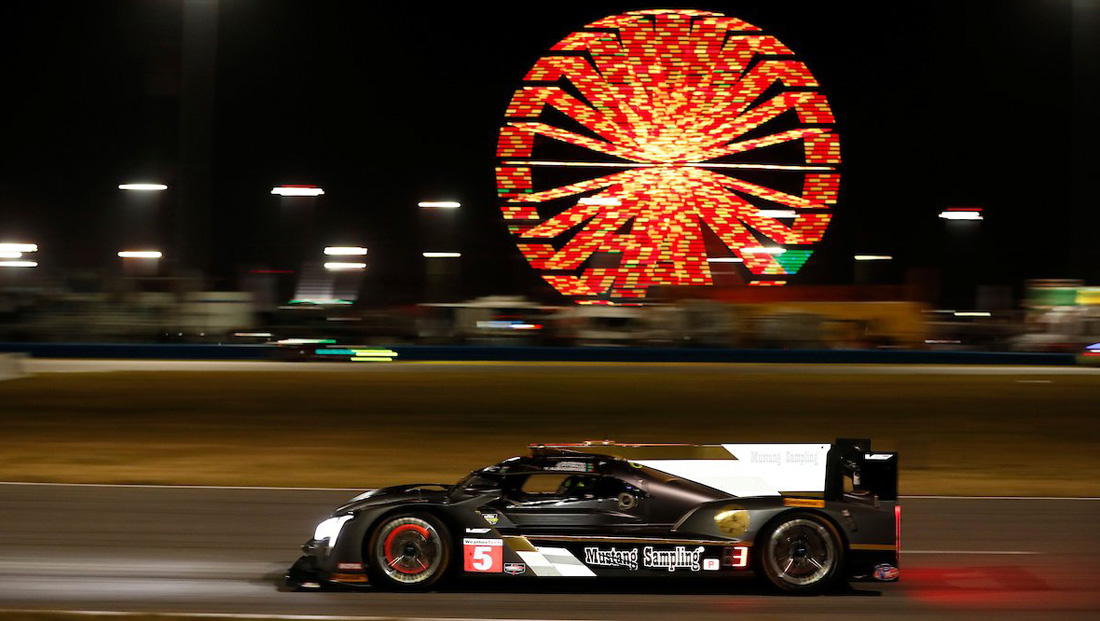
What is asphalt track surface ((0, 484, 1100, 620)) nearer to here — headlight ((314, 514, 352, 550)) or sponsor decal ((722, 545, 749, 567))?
sponsor decal ((722, 545, 749, 567))

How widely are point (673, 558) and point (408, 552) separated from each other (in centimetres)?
144

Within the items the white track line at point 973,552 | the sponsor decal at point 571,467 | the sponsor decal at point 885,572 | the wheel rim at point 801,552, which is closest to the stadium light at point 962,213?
the white track line at point 973,552

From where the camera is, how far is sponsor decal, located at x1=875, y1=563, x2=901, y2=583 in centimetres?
625

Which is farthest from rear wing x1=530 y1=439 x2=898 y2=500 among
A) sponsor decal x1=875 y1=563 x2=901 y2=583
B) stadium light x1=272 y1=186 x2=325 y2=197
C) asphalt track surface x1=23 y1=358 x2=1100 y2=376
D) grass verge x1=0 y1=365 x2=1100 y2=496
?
stadium light x1=272 y1=186 x2=325 y2=197

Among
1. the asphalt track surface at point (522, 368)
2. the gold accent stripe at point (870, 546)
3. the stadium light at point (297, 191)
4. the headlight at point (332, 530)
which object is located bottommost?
the gold accent stripe at point (870, 546)

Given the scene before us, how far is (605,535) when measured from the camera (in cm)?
620

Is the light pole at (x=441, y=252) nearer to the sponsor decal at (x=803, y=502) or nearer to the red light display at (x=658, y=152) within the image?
the red light display at (x=658, y=152)

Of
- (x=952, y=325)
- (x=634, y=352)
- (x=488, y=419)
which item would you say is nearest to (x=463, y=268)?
(x=634, y=352)

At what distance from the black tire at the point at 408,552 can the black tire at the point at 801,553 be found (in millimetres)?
1713

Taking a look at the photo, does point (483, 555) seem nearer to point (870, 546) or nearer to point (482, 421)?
point (870, 546)

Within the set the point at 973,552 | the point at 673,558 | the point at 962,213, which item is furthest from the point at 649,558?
the point at 962,213

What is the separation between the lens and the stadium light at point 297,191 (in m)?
31.7

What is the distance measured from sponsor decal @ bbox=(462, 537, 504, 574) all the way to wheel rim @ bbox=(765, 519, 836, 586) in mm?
1465

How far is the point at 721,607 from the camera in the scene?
237 inches
